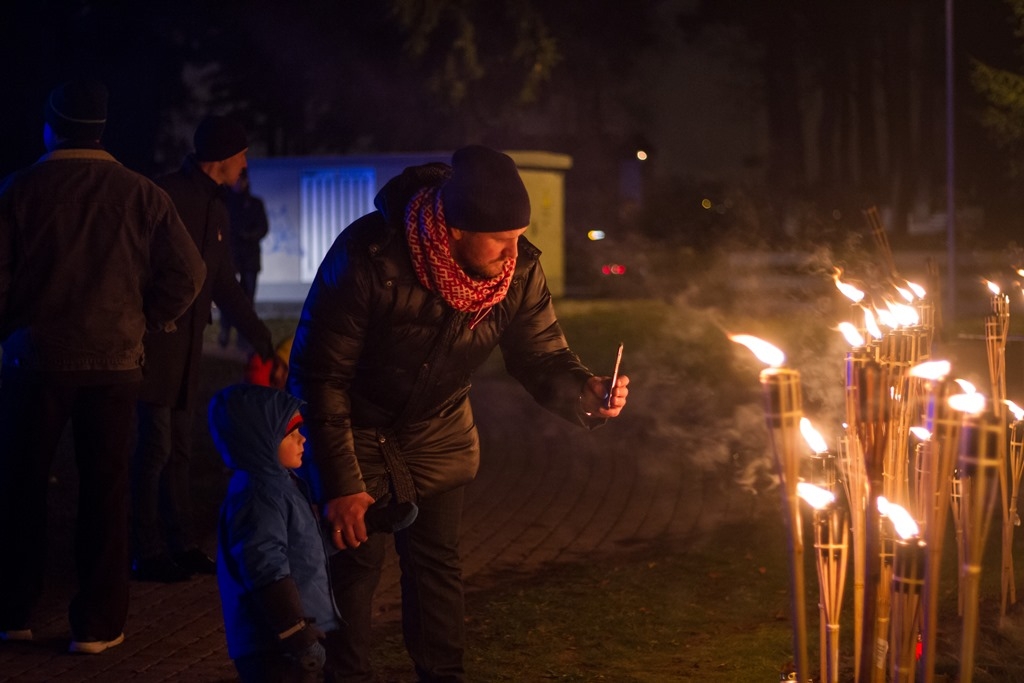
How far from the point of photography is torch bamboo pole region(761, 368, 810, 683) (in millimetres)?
2982

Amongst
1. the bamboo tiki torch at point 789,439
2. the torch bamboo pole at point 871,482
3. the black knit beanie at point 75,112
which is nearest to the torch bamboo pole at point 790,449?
the bamboo tiki torch at point 789,439

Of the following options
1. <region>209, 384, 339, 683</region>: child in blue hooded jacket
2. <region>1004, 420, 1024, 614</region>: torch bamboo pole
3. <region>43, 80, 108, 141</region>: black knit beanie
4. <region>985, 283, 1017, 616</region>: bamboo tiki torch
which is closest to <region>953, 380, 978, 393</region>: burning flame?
<region>985, 283, 1017, 616</region>: bamboo tiki torch

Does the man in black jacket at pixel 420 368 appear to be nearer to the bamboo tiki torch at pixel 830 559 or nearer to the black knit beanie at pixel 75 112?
the bamboo tiki torch at pixel 830 559

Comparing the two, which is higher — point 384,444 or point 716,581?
point 384,444

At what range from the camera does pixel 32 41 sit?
16.4 m

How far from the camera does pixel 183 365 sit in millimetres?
6094

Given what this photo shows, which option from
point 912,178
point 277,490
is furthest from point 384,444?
point 912,178

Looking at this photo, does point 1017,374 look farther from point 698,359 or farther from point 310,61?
point 310,61

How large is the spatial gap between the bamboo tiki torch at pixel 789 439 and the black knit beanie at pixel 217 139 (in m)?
3.65

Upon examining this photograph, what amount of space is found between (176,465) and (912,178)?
41875 mm

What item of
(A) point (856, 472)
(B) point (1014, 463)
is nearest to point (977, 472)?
(A) point (856, 472)

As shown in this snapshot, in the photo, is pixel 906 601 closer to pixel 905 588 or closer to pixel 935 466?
pixel 905 588

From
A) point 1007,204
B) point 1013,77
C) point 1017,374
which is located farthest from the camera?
point 1007,204

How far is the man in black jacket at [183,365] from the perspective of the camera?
6082 mm
